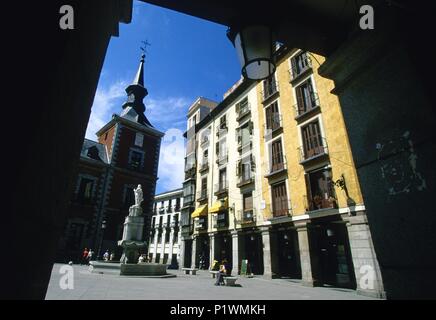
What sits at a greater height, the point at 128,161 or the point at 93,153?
the point at 93,153

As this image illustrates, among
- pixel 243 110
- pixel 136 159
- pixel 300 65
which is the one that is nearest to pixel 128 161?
pixel 136 159

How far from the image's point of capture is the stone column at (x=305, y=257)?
567 inches

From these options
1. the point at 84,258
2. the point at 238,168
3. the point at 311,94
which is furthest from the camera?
the point at 238,168

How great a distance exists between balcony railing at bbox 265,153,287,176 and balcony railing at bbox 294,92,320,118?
11.0 ft

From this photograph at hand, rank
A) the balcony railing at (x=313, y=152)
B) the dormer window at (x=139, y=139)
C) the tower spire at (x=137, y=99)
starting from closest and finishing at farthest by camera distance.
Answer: the balcony railing at (x=313, y=152) → the dormer window at (x=139, y=139) → the tower spire at (x=137, y=99)

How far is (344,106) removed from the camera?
2541 millimetres

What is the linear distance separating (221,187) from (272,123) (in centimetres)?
841

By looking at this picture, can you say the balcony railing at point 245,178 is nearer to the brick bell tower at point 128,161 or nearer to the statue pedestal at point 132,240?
the statue pedestal at point 132,240

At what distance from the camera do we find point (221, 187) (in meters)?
24.8

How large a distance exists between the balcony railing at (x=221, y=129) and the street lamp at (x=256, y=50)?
24.1m

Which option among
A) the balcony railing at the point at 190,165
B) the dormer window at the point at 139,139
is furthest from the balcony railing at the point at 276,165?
the dormer window at the point at 139,139

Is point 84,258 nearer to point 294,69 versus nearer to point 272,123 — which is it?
point 272,123

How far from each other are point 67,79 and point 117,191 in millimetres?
28183
